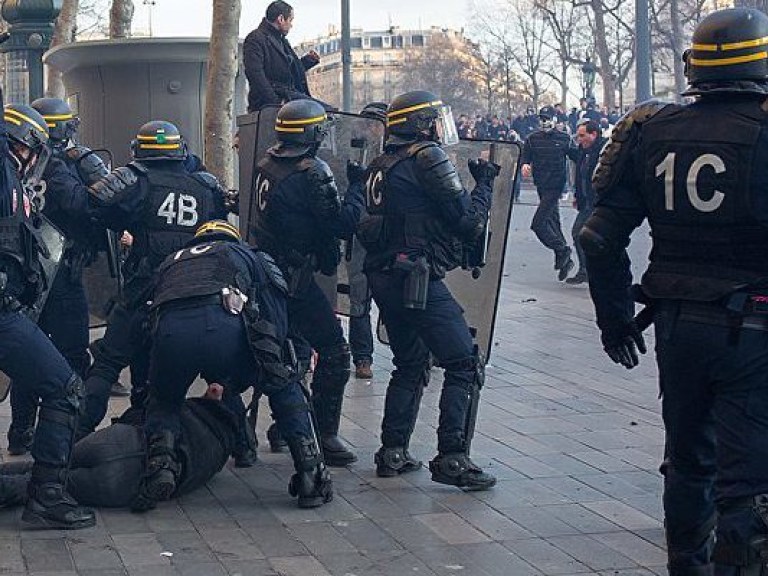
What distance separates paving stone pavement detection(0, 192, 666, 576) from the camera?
5.92 m

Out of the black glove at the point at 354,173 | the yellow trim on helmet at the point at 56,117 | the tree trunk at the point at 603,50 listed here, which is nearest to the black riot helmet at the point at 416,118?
the black glove at the point at 354,173

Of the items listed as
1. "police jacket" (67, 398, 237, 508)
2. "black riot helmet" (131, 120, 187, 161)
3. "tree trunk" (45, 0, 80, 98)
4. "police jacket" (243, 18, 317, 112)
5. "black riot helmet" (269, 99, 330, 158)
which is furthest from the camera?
"tree trunk" (45, 0, 80, 98)

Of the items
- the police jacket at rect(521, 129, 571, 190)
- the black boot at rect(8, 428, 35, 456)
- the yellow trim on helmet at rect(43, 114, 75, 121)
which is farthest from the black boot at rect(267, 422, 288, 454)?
the police jacket at rect(521, 129, 571, 190)

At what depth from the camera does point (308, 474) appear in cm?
682

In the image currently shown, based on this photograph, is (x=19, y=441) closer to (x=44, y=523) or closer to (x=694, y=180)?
(x=44, y=523)

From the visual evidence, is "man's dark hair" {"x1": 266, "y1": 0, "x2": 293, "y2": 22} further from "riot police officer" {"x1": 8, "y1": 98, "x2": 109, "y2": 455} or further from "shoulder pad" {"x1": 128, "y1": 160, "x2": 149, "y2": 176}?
"shoulder pad" {"x1": 128, "y1": 160, "x2": 149, "y2": 176}

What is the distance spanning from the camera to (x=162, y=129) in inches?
318

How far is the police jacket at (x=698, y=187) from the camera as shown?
4.70m

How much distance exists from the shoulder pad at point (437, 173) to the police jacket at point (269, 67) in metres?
4.51

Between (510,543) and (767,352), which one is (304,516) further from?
(767,352)

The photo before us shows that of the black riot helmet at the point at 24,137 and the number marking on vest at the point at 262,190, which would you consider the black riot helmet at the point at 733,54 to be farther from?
the number marking on vest at the point at 262,190

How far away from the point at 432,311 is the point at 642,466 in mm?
1369

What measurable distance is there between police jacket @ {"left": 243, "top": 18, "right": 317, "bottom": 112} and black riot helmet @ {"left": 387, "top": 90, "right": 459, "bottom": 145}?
4171mm

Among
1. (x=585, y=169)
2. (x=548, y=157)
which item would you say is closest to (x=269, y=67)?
(x=585, y=169)
